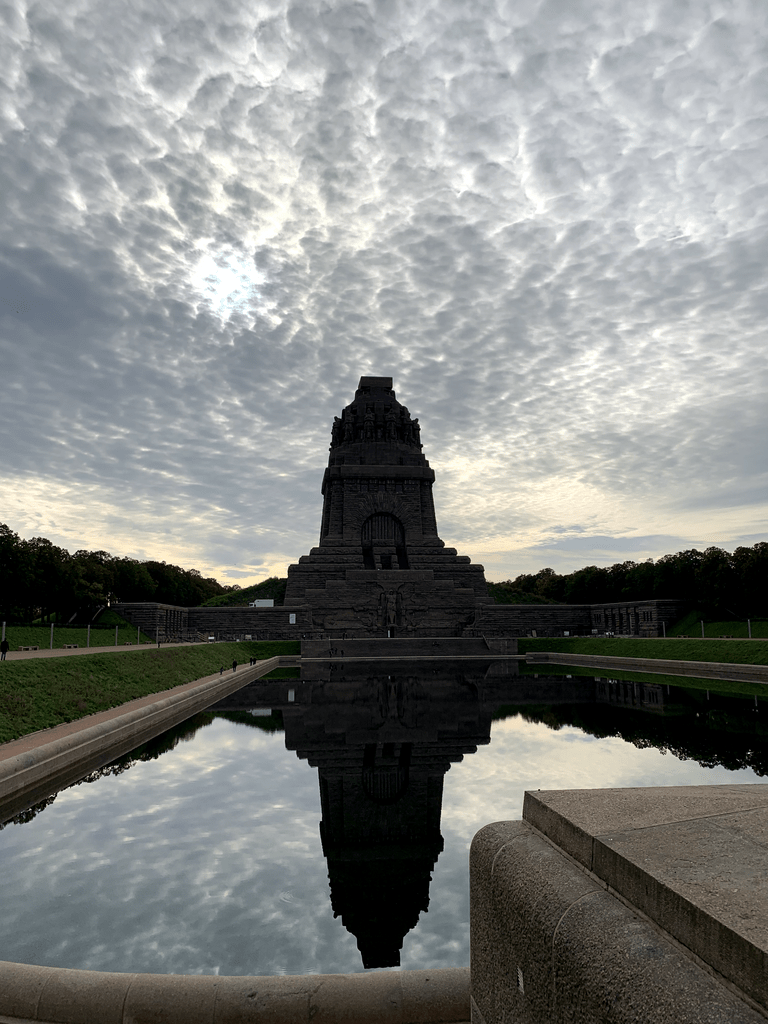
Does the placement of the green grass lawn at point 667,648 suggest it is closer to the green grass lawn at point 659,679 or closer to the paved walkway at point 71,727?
the green grass lawn at point 659,679

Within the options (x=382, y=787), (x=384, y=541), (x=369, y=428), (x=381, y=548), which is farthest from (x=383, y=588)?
(x=382, y=787)

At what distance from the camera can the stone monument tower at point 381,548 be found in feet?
190

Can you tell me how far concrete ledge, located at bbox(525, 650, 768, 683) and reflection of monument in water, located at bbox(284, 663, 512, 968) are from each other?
491 inches

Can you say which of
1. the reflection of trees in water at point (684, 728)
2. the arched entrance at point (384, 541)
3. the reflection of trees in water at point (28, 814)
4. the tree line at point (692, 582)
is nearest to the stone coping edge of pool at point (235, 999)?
the reflection of trees in water at point (28, 814)

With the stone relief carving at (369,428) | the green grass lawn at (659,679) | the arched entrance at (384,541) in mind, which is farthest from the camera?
the stone relief carving at (369,428)

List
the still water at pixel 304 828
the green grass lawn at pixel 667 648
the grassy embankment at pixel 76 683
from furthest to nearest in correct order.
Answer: the green grass lawn at pixel 667 648, the grassy embankment at pixel 76 683, the still water at pixel 304 828

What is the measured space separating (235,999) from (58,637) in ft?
143

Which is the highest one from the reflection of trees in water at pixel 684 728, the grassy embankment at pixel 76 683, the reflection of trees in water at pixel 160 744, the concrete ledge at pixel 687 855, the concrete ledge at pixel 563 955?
the concrete ledge at pixel 687 855

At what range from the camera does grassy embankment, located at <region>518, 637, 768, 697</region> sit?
2719 cm

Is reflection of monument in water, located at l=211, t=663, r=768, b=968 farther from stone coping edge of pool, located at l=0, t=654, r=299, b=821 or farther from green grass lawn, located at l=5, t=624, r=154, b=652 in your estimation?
green grass lawn, located at l=5, t=624, r=154, b=652

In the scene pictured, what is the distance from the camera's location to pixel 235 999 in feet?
12.9

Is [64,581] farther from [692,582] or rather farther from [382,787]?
[692,582]

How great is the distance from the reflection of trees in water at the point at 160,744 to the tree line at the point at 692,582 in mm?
47363


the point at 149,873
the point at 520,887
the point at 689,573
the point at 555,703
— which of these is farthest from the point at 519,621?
the point at 520,887
